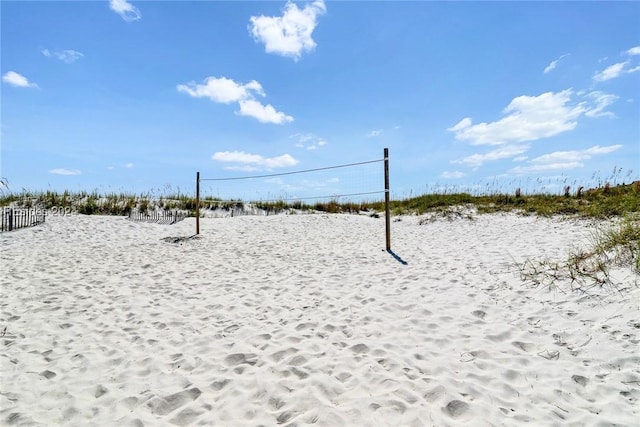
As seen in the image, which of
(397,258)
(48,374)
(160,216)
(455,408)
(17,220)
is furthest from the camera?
(160,216)

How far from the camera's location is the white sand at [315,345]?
7.04 feet

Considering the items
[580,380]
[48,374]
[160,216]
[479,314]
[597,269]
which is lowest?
[48,374]

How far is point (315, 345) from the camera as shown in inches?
116

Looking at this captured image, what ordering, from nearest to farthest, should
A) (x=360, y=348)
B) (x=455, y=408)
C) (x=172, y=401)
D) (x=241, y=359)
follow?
1. (x=455, y=408)
2. (x=172, y=401)
3. (x=241, y=359)
4. (x=360, y=348)

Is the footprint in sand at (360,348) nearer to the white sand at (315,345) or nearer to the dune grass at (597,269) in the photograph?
the white sand at (315,345)

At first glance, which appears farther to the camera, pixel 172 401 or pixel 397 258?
pixel 397 258

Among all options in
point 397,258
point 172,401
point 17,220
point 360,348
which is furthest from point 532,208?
point 17,220

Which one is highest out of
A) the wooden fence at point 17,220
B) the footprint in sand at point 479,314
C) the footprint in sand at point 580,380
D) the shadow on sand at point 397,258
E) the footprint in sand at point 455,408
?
the wooden fence at point 17,220

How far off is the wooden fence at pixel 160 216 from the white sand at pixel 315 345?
6.24m

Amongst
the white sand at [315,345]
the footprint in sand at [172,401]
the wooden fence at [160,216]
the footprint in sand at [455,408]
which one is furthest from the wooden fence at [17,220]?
the footprint in sand at [455,408]

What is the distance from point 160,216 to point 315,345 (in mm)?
12032

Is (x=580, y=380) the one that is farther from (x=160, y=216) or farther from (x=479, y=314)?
(x=160, y=216)

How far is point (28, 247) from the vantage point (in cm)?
759

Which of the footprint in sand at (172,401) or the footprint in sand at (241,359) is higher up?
the footprint in sand at (241,359)
